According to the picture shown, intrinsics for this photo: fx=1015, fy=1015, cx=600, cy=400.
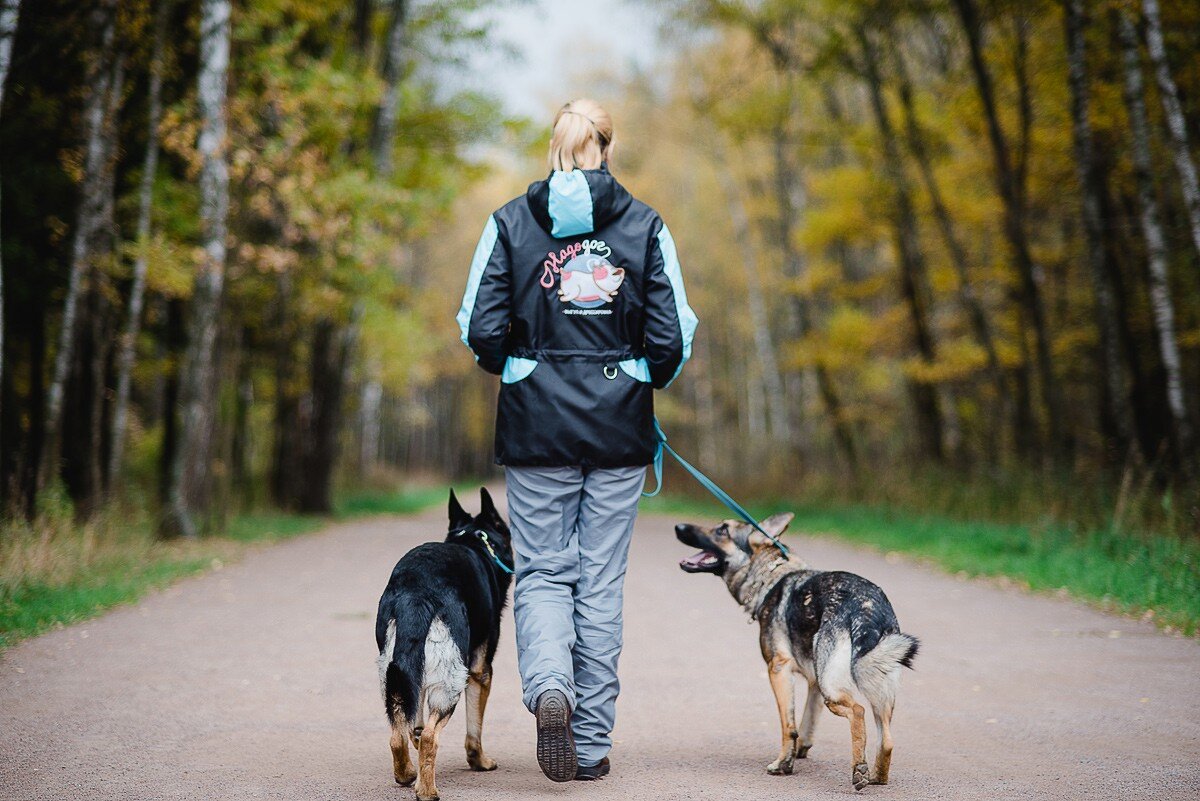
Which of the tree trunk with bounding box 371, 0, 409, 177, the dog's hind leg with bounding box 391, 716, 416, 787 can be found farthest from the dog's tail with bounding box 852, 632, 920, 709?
the tree trunk with bounding box 371, 0, 409, 177

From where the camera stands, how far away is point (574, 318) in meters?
4.18

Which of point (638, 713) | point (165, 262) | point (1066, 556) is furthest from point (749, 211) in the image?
point (638, 713)

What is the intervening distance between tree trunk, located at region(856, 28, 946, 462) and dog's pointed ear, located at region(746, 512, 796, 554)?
48.3ft

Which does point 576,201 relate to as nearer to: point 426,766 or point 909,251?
point 426,766

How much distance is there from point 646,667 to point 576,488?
2816 millimetres

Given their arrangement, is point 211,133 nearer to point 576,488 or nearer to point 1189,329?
point 576,488

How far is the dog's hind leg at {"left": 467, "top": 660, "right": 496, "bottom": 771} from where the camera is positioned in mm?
4277

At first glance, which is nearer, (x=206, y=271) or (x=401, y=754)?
(x=401, y=754)

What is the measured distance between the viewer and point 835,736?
16.7 feet

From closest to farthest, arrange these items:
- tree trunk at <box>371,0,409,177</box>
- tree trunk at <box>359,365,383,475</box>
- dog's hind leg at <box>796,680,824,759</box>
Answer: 1. dog's hind leg at <box>796,680,824,759</box>
2. tree trunk at <box>371,0,409,177</box>
3. tree trunk at <box>359,365,383,475</box>

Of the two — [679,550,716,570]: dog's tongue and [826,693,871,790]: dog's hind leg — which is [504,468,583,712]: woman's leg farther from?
[826,693,871,790]: dog's hind leg

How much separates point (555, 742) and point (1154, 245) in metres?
10.3

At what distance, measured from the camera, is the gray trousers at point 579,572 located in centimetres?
405

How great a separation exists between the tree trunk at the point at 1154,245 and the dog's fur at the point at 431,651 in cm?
919
